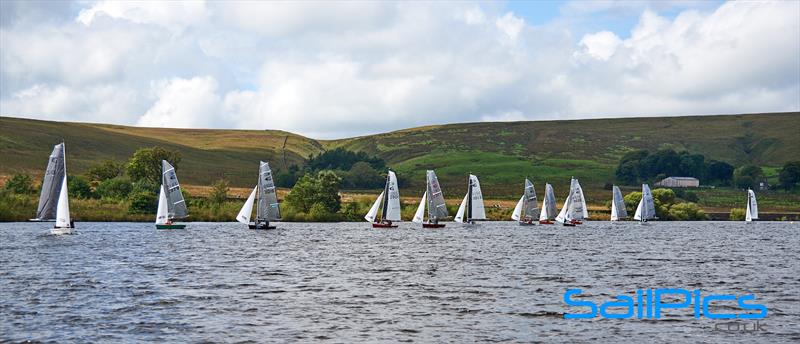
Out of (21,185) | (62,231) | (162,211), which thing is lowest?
(62,231)

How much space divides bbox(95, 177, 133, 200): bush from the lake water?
2625 inches

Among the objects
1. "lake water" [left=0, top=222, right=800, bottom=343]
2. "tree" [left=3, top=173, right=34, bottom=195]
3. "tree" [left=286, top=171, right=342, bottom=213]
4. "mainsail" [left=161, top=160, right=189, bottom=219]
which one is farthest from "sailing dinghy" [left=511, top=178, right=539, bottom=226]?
"tree" [left=3, top=173, right=34, bottom=195]

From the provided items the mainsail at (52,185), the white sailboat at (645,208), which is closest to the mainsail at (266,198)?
the mainsail at (52,185)

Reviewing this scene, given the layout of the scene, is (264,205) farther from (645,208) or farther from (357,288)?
(645,208)

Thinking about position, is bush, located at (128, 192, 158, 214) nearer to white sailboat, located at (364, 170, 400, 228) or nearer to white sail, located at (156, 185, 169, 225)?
white sail, located at (156, 185, 169, 225)

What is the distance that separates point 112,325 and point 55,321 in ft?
8.63

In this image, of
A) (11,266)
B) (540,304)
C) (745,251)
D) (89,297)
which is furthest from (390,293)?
(745,251)

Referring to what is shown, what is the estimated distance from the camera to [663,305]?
4506 cm

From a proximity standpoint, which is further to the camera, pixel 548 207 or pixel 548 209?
pixel 548 207

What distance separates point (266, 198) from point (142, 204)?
36.2 meters

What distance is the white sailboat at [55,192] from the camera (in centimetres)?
9438

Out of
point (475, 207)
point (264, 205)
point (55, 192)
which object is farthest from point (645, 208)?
point (55, 192)

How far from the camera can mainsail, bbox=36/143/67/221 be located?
94.4 m

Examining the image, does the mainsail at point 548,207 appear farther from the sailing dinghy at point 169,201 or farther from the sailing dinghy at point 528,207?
the sailing dinghy at point 169,201
